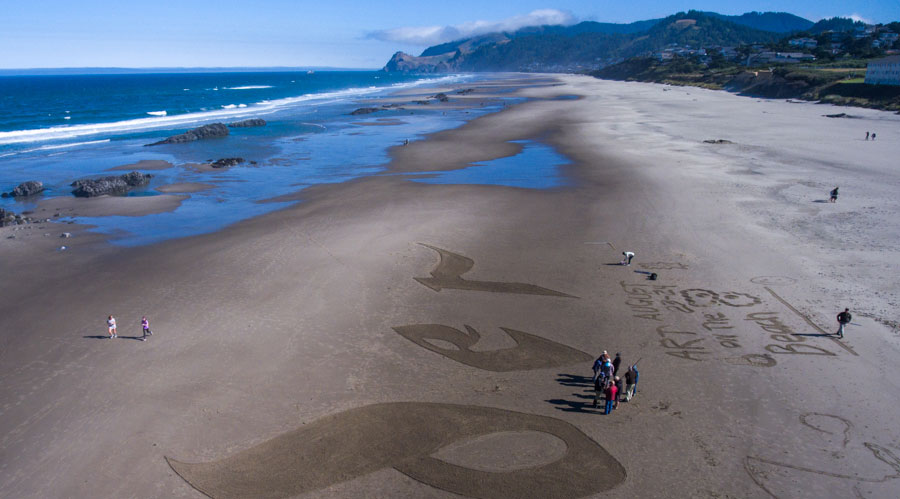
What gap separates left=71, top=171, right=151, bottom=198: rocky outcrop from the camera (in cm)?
3697

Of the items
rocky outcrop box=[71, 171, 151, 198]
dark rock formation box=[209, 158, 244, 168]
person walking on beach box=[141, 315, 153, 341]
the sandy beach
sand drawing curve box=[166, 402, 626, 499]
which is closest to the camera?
sand drawing curve box=[166, 402, 626, 499]

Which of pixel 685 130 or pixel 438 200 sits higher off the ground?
pixel 685 130

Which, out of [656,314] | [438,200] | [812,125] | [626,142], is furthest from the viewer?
[812,125]

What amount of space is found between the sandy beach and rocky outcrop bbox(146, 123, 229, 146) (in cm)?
3581

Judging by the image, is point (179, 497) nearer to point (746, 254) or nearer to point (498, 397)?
point (498, 397)

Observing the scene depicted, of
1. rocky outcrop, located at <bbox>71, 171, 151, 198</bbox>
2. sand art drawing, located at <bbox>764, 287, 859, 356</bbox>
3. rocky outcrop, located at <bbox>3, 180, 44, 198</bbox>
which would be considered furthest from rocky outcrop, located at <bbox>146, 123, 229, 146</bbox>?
sand art drawing, located at <bbox>764, 287, 859, 356</bbox>

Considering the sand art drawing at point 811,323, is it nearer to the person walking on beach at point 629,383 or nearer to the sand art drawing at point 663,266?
the sand art drawing at point 663,266

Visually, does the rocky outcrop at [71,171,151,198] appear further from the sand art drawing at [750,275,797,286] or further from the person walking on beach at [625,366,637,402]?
the sand art drawing at [750,275,797,286]

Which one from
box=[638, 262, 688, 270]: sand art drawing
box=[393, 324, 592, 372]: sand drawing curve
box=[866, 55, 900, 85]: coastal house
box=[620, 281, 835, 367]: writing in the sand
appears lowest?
box=[393, 324, 592, 372]: sand drawing curve

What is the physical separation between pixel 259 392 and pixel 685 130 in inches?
2288

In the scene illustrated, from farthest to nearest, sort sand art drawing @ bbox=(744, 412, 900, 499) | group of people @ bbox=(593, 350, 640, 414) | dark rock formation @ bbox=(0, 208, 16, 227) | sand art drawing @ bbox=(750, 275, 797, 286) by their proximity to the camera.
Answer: dark rock formation @ bbox=(0, 208, 16, 227)
sand art drawing @ bbox=(750, 275, 797, 286)
group of people @ bbox=(593, 350, 640, 414)
sand art drawing @ bbox=(744, 412, 900, 499)

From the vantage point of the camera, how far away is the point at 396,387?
14.6 metres

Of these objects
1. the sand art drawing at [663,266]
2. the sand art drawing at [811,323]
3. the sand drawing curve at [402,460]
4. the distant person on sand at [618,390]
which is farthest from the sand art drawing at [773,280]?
the sand drawing curve at [402,460]

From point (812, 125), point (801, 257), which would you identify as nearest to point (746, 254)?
point (801, 257)
